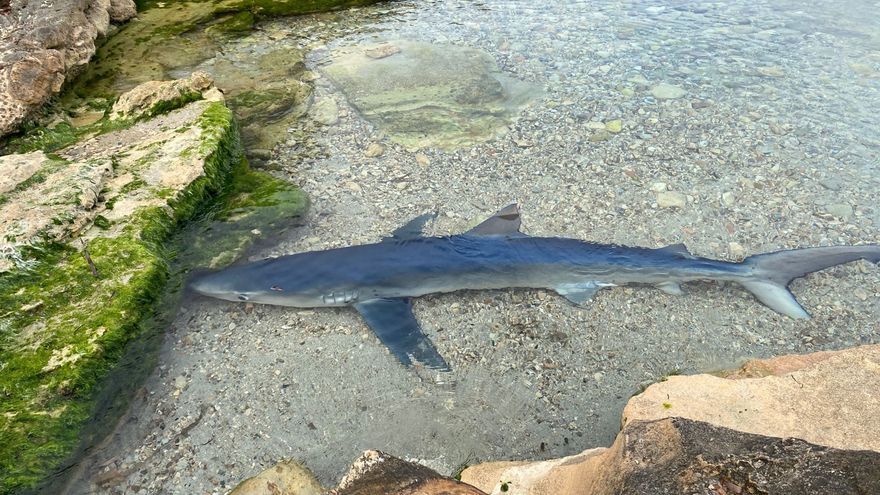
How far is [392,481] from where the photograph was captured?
2.06 metres

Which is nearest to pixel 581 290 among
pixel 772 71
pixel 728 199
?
pixel 728 199

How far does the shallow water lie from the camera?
12.1ft

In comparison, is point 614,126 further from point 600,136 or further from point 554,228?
point 554,228

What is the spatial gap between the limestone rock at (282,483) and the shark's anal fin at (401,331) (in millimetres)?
1154

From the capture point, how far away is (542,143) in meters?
6.52

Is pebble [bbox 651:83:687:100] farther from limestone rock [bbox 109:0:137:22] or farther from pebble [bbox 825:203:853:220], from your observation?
limestone rock [bbox 109:0:137:22]

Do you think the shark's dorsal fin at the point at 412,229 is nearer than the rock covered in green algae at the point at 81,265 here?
No

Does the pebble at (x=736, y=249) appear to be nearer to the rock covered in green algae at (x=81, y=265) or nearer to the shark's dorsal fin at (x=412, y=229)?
the shark's dorsal fin at (x=412, y=229)

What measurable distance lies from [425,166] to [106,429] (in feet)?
12.8

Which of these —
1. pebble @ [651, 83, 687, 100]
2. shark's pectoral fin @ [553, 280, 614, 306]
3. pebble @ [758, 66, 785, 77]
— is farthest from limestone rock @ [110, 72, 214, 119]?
pebble @ [758, 66, 785, 77]

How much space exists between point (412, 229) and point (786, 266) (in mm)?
3224

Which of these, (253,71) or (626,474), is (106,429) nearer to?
(626,474)

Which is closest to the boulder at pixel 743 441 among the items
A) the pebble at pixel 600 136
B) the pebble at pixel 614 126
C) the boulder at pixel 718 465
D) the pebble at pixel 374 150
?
the boulder at pixel 718 465

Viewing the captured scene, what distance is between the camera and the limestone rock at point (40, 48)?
5992 mm
